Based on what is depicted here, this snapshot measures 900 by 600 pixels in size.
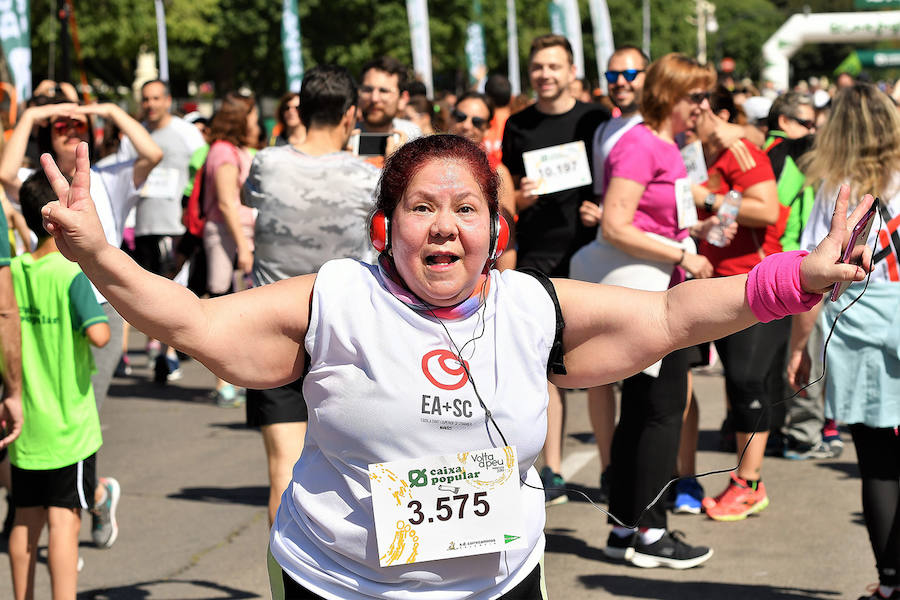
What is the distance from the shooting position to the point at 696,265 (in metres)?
5.46

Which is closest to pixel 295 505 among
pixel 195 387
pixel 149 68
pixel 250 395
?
pixel 250 395

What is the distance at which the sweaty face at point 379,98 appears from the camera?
644 cm

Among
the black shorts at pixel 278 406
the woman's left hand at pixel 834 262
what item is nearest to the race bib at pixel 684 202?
the black shorts at pixel 278 406

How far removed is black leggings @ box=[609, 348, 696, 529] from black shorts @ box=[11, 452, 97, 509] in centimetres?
226

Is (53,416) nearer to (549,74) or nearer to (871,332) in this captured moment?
(871,332)

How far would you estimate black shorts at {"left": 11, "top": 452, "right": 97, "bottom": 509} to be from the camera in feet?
14.7

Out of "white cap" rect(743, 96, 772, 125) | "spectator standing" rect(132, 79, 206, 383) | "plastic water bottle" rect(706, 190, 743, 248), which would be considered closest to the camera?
"plastic water bottle" rect(706, 190, 743, 248)

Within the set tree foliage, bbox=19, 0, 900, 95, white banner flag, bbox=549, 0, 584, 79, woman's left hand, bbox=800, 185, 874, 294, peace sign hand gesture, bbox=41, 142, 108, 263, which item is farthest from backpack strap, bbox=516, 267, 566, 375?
tree foliage, bbox=19, 0, 900, 95

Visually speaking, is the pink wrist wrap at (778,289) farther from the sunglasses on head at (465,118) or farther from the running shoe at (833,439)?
the sunglasses on head at (465,118)

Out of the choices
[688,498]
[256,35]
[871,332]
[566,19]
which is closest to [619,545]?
[688,498]

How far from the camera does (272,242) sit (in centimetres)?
496

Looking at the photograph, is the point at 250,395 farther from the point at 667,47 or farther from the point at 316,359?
the point at 667,47

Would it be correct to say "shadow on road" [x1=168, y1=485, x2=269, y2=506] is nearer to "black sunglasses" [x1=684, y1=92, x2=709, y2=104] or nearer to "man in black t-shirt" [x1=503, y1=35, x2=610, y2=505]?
"man in black t-shirt" [x1=503, y1=35, x2=610, y2=505]

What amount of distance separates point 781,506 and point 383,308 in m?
4.33
